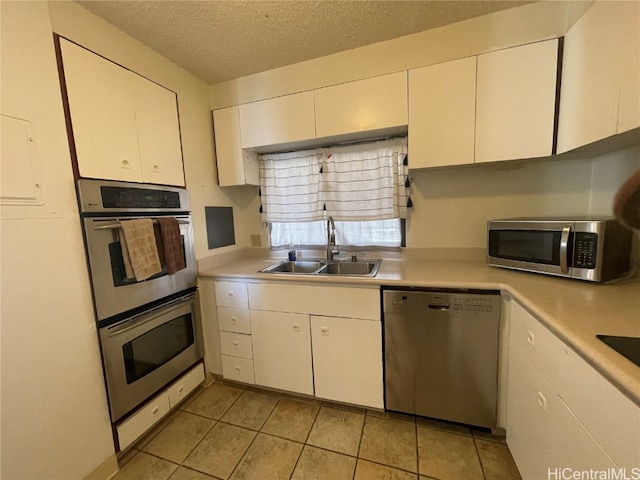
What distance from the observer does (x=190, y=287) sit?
1849mm

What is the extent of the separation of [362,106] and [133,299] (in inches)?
71.7

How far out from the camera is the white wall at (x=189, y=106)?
126cm

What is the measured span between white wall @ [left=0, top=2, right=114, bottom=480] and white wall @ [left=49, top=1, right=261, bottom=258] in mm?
168

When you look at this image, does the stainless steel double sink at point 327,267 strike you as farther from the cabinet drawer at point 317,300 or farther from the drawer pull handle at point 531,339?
the drawer pull handle at point 531,339

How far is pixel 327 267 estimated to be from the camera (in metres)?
2.06

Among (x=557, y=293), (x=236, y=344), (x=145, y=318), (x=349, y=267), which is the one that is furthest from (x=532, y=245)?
(x=145, y=318)

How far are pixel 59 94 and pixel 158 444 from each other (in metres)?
1.94

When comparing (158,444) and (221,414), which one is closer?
(158,444)

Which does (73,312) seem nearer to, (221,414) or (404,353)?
(221,414)

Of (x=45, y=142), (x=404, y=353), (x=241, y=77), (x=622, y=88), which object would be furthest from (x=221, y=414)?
(x=622, y=88)

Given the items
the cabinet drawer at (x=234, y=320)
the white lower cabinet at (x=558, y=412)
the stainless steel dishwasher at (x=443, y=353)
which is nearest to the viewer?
the white lower cabinet at (x=558, y=412)

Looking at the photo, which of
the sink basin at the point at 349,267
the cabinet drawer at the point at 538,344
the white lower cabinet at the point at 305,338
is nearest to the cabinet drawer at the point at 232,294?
the white lower cabinet at the point at 305,338

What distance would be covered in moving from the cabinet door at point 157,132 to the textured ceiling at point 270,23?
29 cm

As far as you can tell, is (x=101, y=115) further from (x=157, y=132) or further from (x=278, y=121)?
(x=278, y=121)
